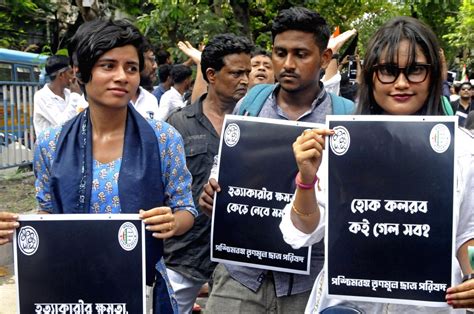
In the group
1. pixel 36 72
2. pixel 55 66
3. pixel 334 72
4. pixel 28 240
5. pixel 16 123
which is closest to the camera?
pixel 28 240

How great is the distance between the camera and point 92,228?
282 centimetres

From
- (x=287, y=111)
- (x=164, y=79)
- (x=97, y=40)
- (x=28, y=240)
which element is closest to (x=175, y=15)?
(x=164, y=79)

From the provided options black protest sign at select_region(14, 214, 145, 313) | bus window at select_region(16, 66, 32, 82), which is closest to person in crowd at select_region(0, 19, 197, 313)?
black protest sign at select_region(14, 214, 145, 313)

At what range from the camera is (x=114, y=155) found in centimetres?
306

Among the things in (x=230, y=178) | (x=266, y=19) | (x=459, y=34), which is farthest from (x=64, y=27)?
(x=459, y=34)

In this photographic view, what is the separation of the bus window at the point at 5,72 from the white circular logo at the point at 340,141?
40.0 ft

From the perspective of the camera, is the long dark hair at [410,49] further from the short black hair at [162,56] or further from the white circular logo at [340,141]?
the short black hair at [162,56]

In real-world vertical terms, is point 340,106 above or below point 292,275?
above

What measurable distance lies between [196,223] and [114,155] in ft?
4.89

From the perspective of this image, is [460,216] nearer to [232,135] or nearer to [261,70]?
[232,135]

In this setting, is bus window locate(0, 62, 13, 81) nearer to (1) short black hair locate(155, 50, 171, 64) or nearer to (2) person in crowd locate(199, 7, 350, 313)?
(1) short black hair locate(155, 50, 171, 64)

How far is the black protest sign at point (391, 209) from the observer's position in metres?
2.49

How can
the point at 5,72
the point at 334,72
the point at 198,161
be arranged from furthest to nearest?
the point at 5,72
the point at 334,72
the point at 198,161

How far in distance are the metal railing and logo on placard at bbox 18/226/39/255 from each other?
8.87m
